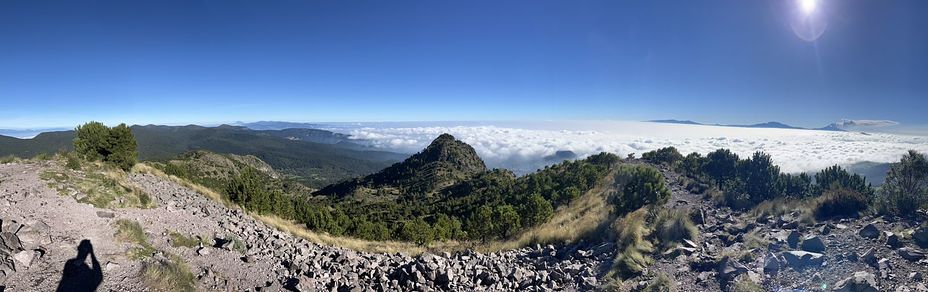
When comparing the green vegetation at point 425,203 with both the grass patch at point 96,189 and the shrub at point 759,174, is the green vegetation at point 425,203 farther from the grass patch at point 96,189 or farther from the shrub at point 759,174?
the shrub at point 759,174

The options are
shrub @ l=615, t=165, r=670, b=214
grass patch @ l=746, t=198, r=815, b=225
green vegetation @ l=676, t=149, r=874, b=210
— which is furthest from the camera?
green vegetation @ l=676, t=149, r=874, b=210

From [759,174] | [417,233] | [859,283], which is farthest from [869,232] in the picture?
[759,174]

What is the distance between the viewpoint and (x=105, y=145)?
23.3 metres

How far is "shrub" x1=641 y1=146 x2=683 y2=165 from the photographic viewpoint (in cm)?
5638

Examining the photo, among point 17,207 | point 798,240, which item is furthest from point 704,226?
point 17,207

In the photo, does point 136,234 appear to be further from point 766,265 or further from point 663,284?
point 766,265

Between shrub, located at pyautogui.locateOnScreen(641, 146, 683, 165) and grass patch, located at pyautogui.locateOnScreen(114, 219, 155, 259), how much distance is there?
56501mm

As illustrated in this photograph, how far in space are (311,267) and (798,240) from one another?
15277 millimetres

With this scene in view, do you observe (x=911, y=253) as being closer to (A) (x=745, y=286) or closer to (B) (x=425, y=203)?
(A) (x=745, y=286)

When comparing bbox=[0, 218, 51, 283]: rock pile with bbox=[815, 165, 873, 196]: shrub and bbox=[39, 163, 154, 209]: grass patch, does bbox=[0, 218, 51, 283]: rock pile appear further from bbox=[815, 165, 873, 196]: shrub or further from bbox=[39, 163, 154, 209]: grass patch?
bbox=[815, 165, 873, 196]: shrub

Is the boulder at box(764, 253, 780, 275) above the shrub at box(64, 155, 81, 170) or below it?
below

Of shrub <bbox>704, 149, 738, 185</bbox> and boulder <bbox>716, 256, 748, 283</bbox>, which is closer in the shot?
boulder <bbox>716, 256, 748, 283</bbox>

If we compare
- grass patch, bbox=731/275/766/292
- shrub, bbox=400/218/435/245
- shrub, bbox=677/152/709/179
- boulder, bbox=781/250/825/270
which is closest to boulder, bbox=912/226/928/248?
boulder, bbox=781/250/825/270

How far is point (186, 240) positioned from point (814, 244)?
62.6ft
